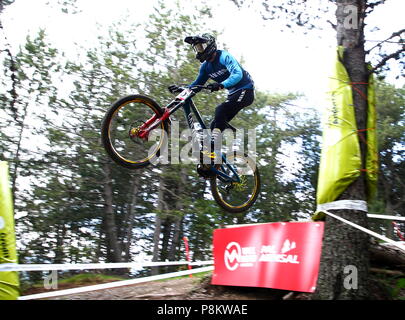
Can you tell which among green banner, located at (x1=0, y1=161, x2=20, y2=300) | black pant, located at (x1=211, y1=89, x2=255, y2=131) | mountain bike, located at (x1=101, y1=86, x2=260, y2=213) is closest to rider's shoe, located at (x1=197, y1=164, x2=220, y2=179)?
mountain bike, located at (x1=101, y1=86, x2=260, y2=213)

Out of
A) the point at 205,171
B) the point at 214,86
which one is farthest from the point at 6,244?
the point at 214,86

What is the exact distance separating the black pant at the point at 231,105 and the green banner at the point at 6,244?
2695 millimetres

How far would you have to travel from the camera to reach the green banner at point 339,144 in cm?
477

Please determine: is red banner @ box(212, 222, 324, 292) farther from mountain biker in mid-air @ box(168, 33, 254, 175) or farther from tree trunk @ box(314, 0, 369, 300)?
mountain biker in mid-air @ box(168, 33, 254, 175)

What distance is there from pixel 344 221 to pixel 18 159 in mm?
17327

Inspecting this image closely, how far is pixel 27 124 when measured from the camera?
19.0 meters

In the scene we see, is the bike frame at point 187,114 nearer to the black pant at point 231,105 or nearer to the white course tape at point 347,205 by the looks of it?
the black pant at point 231,105

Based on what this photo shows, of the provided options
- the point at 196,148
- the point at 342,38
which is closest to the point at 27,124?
the point at 196,148

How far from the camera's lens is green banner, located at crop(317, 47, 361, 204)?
477cm

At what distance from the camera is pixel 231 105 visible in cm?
556

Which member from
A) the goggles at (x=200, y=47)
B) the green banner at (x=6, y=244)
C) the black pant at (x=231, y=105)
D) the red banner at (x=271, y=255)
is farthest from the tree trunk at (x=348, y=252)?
the green banner at (x=6, y=244)

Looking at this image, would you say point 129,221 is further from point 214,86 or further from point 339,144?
point 339,144

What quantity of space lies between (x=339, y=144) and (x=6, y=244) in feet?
13.0

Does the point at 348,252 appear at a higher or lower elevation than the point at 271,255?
higher
